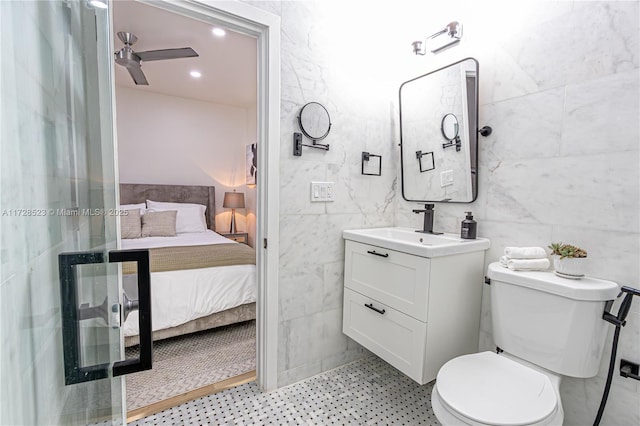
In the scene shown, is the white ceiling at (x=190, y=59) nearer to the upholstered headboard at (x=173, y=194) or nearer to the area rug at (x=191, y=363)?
the upholstered headboard at (x=173, y=194)

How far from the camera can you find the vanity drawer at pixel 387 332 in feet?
4.95

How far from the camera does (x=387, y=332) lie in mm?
1688

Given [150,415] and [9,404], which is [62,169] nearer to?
[9,404]

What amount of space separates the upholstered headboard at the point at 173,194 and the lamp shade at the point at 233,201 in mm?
184

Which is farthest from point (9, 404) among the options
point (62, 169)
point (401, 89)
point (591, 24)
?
point (401, 89)

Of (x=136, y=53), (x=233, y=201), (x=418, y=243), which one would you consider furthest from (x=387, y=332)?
(x=233, y=201)

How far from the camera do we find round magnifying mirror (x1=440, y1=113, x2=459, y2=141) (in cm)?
179

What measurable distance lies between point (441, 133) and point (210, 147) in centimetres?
382

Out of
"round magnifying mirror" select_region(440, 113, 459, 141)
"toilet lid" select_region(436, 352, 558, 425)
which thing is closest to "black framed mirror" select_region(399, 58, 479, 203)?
"round magnifying mirror" select_region(440, 113, 459, 141)

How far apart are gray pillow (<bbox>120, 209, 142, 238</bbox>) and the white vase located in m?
3.86

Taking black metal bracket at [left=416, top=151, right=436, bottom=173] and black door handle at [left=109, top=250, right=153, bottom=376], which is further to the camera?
black metal bracket at [left=416, top=151, right=436, bottom=173]

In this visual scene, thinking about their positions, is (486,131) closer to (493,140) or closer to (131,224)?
(493,140)

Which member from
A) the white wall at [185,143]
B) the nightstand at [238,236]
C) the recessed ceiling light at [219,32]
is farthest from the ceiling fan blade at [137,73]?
the nightstand at [238,236]

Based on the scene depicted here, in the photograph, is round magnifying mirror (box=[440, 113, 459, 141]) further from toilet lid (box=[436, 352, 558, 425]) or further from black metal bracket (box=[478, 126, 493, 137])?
toilet lid (box=[436, 352, 558, 425])
